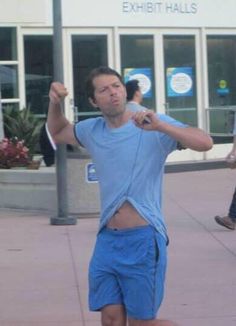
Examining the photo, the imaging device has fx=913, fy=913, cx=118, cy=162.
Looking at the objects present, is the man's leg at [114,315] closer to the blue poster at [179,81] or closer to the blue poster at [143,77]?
the blue poster at [143,77]

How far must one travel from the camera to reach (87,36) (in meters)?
18.2

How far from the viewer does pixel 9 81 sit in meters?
17.6

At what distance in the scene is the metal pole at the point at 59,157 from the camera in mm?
11328

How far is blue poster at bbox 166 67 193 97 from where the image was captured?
18.9 metres

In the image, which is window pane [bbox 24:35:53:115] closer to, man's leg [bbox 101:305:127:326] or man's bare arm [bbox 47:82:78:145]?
man's bare arm [bbox 47:82:78:145]

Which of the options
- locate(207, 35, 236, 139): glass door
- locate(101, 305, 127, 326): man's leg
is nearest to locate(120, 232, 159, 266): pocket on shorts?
locate(101, 305, 127, 326): man's leg

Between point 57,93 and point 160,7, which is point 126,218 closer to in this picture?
point 57,93

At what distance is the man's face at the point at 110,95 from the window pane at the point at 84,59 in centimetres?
1305

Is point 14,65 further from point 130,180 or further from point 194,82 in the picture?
point 130,180

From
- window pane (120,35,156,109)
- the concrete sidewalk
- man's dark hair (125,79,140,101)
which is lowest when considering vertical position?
the concrete sidewalk

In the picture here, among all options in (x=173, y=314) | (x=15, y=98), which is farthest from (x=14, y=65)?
(x=173, y=314)

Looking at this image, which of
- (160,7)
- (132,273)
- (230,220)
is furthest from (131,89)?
(160,7)

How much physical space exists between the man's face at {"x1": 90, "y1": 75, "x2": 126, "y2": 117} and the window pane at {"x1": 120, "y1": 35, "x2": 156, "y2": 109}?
13629 millimetres

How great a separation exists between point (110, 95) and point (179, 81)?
14308mm
